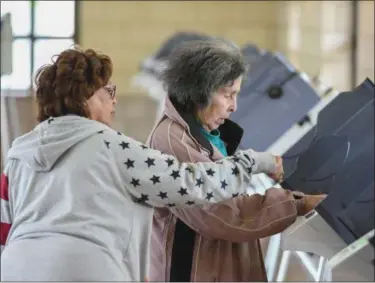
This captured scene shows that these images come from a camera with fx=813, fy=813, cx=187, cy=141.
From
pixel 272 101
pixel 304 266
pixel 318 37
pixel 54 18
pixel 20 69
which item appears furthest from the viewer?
pixel 318 37

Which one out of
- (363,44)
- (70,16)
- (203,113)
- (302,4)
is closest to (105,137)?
(203,113)

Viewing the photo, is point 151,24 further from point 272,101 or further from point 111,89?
point 111,89

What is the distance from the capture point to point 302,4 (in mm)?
5852

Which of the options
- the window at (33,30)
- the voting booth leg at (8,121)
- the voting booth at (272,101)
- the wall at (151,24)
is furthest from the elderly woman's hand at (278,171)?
the wall at (151,24)

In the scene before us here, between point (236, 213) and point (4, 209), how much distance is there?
51 cm

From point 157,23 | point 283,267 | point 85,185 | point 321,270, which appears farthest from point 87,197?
point 157,23

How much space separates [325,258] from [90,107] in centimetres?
60

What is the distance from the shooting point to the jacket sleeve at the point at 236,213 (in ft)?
5.95

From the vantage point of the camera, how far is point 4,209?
5.63 feet

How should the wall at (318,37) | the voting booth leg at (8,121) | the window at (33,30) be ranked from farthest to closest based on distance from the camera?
1. the wall at (318,37)
2. the window at (33,30)
3. the voting booth leg at (8,121)

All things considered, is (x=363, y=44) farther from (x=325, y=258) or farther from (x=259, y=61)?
(x=325, y=258)

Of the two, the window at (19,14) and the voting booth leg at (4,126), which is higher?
the window at (19,14)

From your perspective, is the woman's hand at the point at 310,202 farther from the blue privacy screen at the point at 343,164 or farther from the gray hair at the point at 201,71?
the gray hair at the point at 201,71

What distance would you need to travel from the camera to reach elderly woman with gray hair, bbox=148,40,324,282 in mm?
1834
